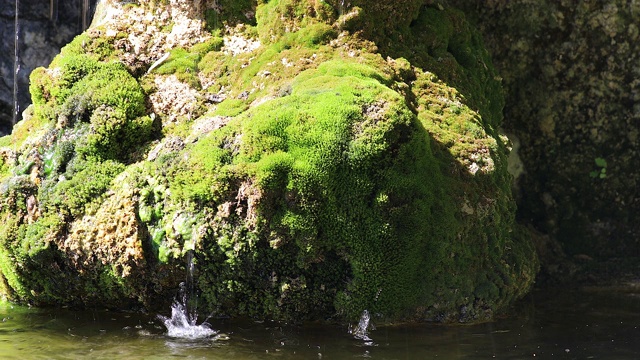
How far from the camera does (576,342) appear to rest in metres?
6.26

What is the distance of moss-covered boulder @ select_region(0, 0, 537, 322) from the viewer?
6.11 meters

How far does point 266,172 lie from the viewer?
6.05 meters

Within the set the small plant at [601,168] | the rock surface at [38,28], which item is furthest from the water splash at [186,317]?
the rock surface at [38,28]

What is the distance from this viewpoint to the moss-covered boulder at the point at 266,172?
6.11 meters

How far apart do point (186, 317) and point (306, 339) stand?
113cm

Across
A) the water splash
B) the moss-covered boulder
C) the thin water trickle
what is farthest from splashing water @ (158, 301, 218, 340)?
the thin water trickle

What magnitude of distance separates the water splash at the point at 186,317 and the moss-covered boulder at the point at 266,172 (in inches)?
3.6

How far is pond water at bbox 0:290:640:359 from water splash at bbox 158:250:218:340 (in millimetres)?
85

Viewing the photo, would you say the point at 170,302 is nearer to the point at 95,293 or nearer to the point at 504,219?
the point at 95,293

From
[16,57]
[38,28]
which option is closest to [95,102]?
[38,28]

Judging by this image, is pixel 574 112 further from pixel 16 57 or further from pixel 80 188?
pixel 16 57

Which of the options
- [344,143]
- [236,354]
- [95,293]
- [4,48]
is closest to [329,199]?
[344,143]

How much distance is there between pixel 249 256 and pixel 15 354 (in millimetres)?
1931

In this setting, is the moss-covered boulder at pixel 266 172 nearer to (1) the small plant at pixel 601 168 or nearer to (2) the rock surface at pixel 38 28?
(1) the small plant at pixel 601 168
